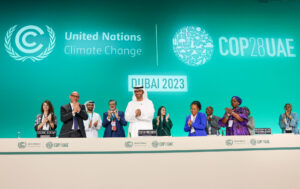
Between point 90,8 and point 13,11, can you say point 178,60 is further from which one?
point 13,11

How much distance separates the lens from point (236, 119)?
3.68m

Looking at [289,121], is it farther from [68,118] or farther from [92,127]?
[68,118]

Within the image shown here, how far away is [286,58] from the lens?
671cm

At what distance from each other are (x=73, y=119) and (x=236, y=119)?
6.67ft

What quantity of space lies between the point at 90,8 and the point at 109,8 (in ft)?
1.38

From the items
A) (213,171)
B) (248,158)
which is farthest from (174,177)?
(248,158)

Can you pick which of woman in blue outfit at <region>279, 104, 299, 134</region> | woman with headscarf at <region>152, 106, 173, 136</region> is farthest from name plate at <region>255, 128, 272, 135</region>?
woman in blue outfit at <region>279, 104, 299, 134</region>

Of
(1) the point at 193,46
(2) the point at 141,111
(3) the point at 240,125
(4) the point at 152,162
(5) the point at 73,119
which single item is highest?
(1) the point at 193,46

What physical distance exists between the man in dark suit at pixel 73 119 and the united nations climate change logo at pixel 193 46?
359cm

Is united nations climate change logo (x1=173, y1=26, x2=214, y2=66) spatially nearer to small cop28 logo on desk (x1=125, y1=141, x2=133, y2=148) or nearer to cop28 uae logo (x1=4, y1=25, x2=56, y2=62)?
cop28 uae logo (x1=4, y1=25, x2=56, y2=62)

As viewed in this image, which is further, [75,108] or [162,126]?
[162,126]

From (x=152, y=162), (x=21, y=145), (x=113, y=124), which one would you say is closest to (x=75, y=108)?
(x=21, y=145)

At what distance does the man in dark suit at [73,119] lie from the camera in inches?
130

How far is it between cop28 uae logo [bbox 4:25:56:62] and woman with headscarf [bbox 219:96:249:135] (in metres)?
4.16
